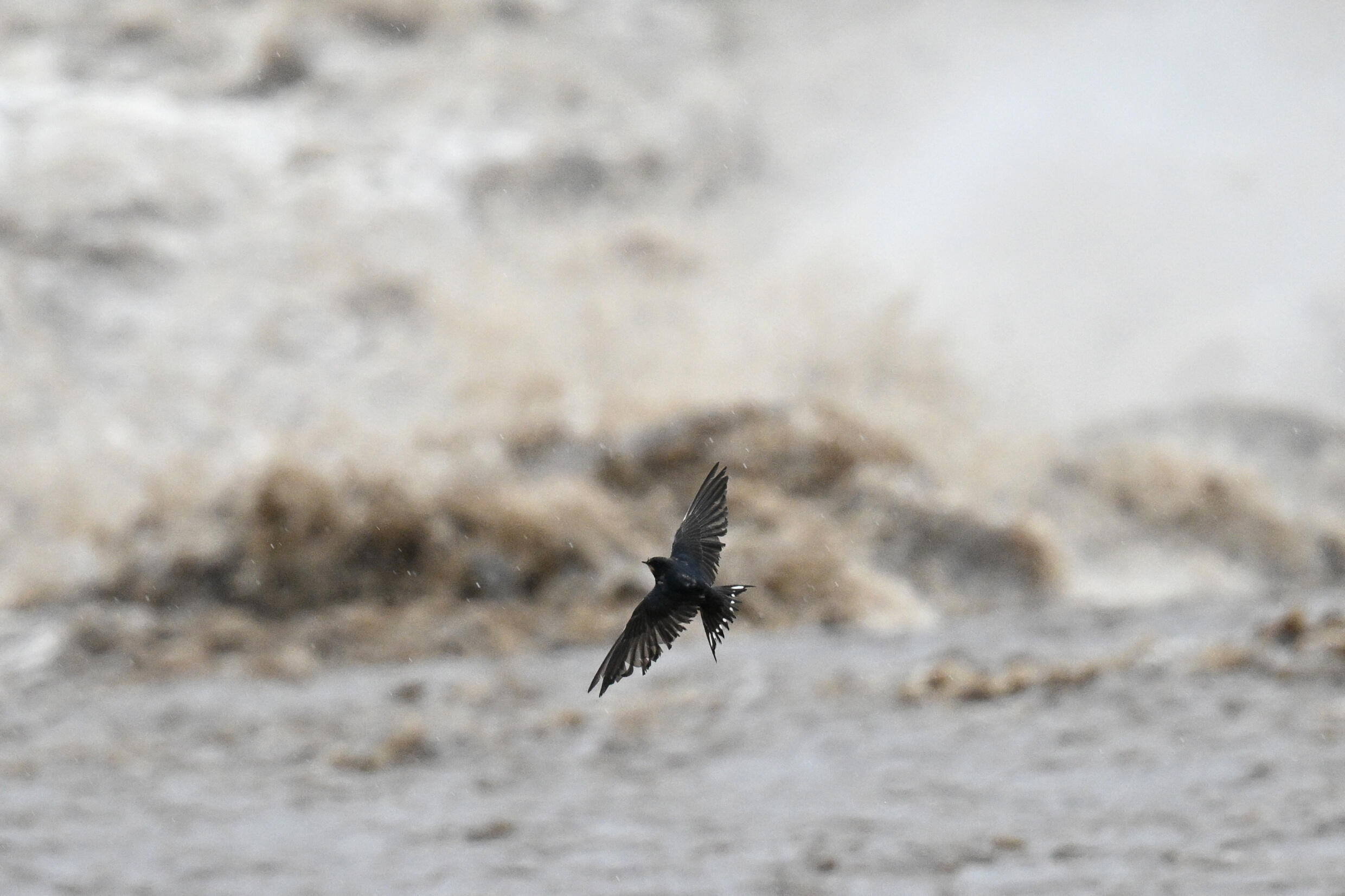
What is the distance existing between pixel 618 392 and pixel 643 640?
497 inches

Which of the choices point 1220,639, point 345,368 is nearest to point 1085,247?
point 345,368

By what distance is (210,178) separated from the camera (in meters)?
19.6

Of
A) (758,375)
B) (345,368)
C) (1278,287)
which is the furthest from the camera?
(1278,287)

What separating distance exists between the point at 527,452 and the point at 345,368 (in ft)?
17.9

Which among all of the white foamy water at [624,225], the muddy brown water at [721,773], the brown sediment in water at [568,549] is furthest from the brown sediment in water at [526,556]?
the white foamy water at [624,225]

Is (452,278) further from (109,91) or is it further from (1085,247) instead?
(1085,247)

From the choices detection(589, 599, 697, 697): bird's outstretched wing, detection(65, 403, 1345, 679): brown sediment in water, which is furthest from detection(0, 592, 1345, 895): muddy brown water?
detection(589, 599, 697, 697): bird's outstretched wing

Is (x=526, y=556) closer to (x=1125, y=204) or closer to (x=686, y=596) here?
(x=686, y=596)

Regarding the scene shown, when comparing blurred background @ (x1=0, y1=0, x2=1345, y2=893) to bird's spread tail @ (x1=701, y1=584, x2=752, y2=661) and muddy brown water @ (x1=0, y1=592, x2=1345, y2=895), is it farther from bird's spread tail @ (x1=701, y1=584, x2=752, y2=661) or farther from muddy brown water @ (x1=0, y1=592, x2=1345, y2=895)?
bird's spread tail @ (x1=701, y1=584, x2=752, y2=661)

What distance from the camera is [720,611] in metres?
1.43

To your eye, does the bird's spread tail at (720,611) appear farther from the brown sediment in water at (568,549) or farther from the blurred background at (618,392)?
the brown sediment in water at (568,549)

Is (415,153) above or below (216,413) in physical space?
above

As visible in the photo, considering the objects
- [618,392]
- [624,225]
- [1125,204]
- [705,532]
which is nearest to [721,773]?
[705,532]

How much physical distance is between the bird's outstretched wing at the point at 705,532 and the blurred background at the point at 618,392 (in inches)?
166
